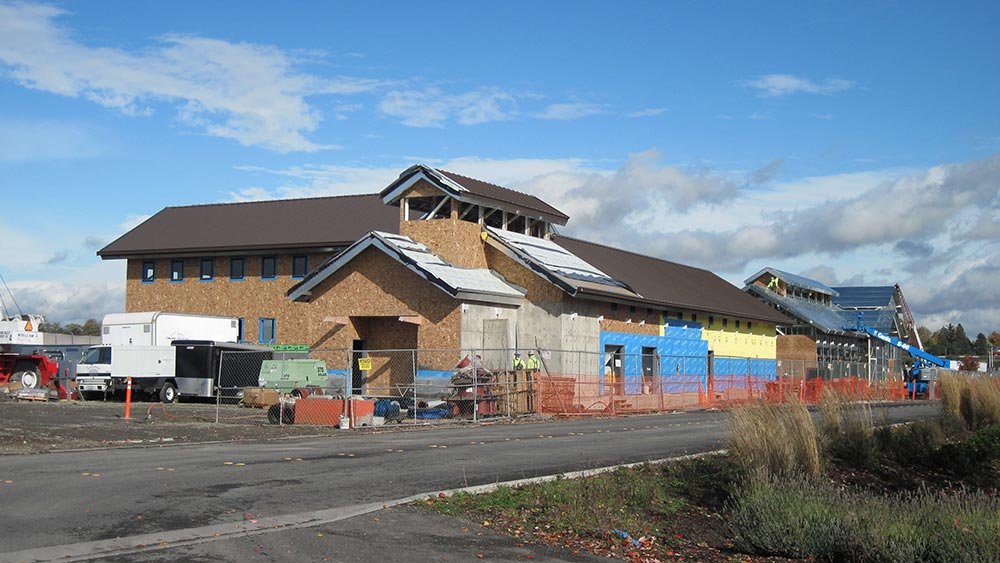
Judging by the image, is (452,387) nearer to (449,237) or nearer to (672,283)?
(449,237)

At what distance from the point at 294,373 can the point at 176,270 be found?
20.1 meters

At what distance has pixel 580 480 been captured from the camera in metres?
14.2

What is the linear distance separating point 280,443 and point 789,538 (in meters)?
13.1

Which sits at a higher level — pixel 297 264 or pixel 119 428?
pixel 297 264

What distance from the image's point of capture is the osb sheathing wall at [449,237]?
37.8 meters

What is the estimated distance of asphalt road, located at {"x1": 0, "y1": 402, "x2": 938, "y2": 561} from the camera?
10.2 meters

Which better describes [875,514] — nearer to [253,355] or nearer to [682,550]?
[682,550]

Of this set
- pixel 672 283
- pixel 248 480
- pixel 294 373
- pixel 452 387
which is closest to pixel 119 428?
pixel 452 387

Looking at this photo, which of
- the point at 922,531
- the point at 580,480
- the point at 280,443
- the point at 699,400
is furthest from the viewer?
the point at 699,400

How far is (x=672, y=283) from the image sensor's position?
51.8m

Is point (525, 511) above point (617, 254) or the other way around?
the other way around

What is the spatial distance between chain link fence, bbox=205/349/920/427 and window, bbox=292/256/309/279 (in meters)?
8.13

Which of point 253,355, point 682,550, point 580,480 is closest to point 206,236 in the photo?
point 253,355

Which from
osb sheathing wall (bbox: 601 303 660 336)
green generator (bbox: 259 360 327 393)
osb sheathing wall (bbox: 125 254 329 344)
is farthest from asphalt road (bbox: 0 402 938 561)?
osb sheathing wall (bbox: 125 254 329 344)
